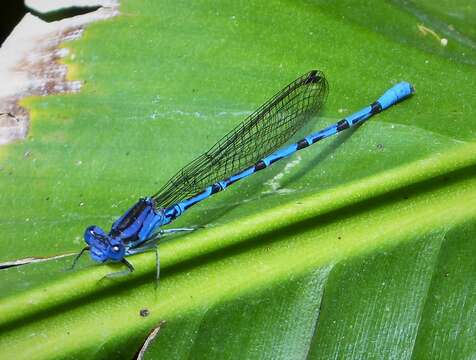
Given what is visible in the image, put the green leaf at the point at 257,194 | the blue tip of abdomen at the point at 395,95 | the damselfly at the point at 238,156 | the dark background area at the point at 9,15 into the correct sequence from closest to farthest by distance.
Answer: the green leaf at the point at 257,194, the damselfly at the point at 238,156, the blue tip of abdomen at the point at 395,95, the dark background area at the point at 9,15

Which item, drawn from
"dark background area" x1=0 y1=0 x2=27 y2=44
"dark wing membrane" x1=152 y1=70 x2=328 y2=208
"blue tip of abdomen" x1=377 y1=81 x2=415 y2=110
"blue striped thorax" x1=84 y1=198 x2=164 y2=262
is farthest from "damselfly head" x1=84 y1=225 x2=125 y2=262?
"dark background area" x1=0 y1=0 x2=27 y2=44

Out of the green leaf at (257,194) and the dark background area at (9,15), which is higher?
the dark background area at (9,15)

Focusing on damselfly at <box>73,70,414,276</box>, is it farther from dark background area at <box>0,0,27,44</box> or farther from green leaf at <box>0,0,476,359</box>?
dark background area at <box>0,0,27,44</box>

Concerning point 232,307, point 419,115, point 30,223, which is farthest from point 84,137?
point 419,115

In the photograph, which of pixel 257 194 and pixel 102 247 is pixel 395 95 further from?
pixel 102 247

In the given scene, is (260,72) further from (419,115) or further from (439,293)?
(439,293)

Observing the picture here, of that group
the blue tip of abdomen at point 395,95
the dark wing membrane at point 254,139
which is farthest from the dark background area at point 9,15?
the blue tip of abdomen at point 395,95

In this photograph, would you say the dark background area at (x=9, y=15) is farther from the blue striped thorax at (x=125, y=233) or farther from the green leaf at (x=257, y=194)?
the blue striped thorax at (x=125, y=233)

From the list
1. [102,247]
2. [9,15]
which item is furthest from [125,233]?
[9,15]
